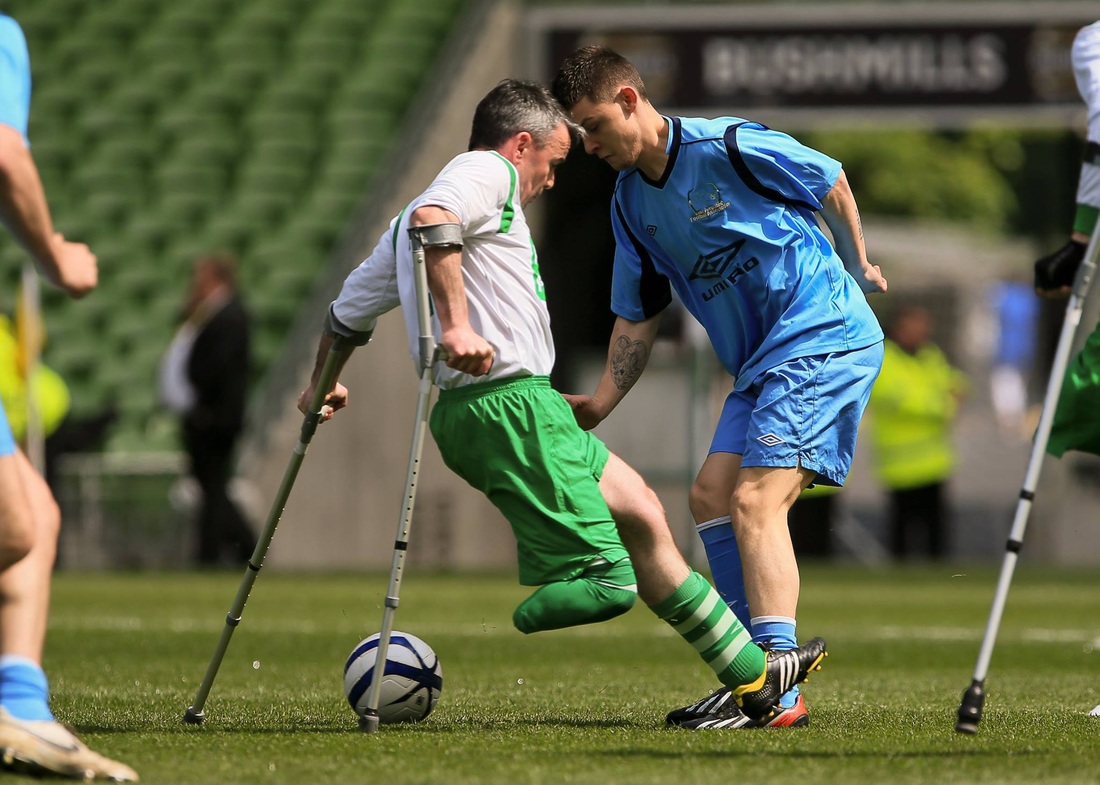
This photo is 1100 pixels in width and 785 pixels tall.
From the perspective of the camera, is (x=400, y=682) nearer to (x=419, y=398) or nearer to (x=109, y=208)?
(x=419, y=398)

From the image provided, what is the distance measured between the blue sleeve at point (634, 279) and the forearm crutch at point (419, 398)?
1139 mm

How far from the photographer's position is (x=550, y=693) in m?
7.01

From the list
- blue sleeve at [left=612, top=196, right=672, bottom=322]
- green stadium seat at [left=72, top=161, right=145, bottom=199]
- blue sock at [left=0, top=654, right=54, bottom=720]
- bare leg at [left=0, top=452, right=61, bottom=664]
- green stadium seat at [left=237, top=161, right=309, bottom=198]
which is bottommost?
green stadium seat at [left=72, top=161, right=145, bottom=199]

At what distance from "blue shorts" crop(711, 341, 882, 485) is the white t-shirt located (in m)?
0.80

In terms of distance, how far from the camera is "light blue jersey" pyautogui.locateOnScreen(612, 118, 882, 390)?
20.0 feet

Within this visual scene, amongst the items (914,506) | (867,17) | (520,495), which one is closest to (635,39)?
(867,17)

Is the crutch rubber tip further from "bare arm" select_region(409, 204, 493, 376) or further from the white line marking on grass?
the white line marking on grass

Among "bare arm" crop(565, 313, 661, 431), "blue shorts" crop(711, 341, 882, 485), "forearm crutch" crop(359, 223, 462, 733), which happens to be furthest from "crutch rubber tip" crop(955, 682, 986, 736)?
"bare arm" crop(565, 313, 661, 431)

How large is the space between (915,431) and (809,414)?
11.5 meters

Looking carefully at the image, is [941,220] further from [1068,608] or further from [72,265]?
[72,265]

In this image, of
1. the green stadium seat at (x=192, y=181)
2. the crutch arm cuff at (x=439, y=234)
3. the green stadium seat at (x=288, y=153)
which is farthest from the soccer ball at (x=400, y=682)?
the green stadium seat at (x=192, y=181)

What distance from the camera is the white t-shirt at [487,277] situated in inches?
213

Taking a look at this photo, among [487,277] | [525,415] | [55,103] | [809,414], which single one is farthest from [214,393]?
[525,415]

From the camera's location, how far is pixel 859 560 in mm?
19672
